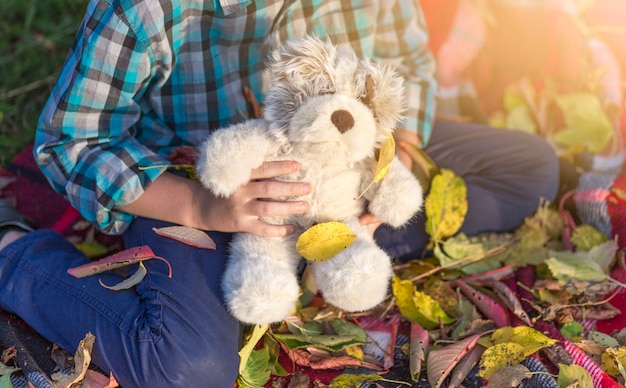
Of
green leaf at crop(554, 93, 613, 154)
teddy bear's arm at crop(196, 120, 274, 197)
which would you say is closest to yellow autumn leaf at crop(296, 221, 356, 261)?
teddy bear's arm at crop(196, 120, 274, 197)

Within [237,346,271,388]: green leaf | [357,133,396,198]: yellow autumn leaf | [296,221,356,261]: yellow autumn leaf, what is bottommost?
[237,346,271,388]: green leaf

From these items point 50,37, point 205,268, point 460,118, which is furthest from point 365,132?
point 50,37

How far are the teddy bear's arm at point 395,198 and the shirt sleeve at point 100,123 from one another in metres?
0.35

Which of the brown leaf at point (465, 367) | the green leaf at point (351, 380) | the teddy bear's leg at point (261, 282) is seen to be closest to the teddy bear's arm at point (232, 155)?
the teddy bear's leg at point (261, 282)

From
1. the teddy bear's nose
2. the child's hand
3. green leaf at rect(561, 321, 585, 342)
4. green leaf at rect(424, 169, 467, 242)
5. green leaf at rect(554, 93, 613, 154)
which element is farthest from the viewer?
green leaf at rect(554, 93, 613, 154)

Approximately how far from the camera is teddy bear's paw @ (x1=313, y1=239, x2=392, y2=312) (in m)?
0.85

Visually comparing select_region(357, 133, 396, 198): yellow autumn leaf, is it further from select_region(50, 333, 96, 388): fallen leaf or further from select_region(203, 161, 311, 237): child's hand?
select_region(50, 333, 96, 388): fallen leaf

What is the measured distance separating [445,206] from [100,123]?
2.02 ft

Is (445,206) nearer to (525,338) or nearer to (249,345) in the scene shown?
(525,338)

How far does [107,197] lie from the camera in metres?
0.96

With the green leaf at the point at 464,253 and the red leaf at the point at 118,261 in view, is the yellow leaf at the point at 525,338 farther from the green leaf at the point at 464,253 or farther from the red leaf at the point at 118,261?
the red leaf at the point at 118,261

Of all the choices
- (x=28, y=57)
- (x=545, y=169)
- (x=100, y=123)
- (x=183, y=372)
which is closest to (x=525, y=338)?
(x=545, y=169)

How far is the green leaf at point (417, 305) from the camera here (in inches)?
39.9

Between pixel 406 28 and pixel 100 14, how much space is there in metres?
0.58
